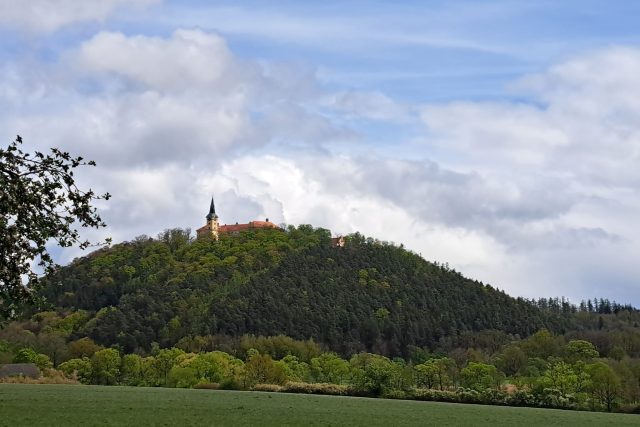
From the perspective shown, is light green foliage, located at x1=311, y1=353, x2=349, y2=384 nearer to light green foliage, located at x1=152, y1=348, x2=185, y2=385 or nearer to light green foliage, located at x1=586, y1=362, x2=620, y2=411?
light green foliage, located at x1=152, y1=348, x2=185, y2=385

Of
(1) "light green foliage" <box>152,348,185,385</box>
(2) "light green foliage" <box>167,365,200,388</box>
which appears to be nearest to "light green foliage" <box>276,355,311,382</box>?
(2) "light green foliage" <box>167,365,200,388</box>

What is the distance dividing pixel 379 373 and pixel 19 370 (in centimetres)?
5621

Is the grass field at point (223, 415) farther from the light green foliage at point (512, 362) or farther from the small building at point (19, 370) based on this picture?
the light green foliage at point (512, 362)

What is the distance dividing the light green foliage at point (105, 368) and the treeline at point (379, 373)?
15cm

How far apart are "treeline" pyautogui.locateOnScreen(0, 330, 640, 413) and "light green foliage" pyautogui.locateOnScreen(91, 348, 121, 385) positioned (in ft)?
0.48

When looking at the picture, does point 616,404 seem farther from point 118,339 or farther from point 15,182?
point 118,339

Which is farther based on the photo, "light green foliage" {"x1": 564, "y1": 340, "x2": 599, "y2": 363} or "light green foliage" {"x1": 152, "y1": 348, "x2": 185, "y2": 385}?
"light green foliage" {"x1": 564, "y1": 340, "x2": 599, "y2": 363}

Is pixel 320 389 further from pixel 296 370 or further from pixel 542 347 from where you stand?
pixel 542 347

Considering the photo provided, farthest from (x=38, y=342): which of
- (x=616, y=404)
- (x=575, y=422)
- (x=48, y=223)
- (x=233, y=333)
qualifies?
(x=48, y=223)

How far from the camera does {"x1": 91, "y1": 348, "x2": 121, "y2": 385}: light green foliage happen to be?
116 m

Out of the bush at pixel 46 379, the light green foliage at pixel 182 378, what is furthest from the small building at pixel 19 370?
the light green foliage at pixel 182 378

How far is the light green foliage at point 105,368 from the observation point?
11606 centimetres

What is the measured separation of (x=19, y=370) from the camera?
114 m

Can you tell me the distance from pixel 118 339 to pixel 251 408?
129 metres
